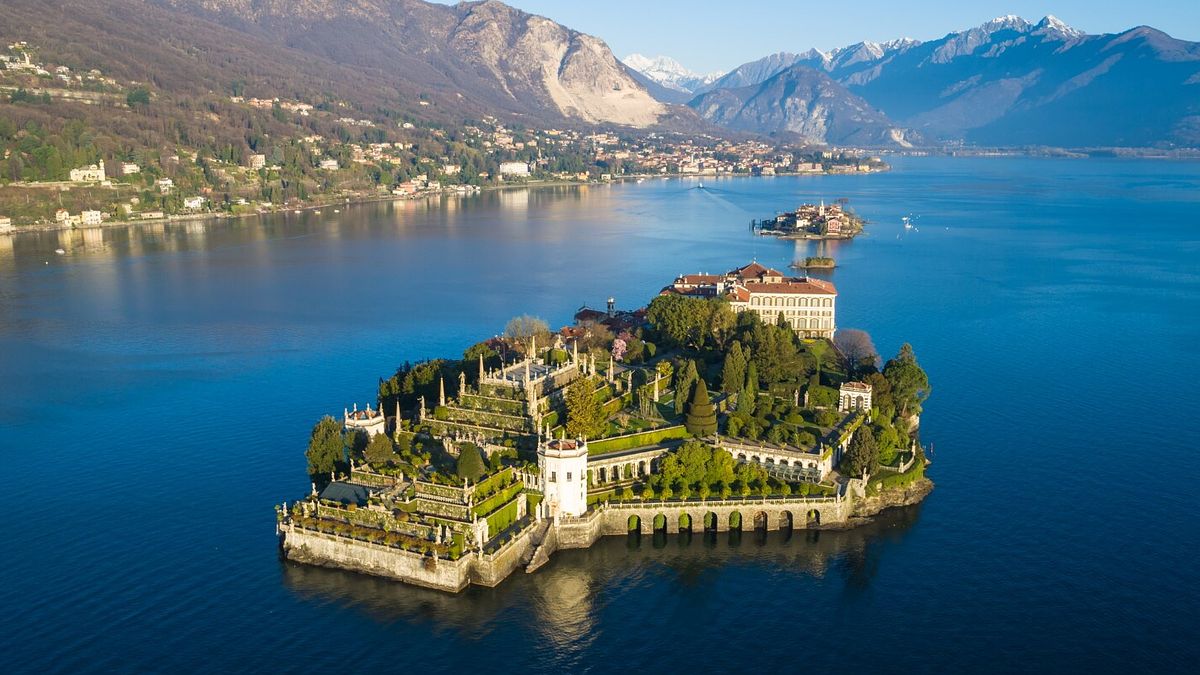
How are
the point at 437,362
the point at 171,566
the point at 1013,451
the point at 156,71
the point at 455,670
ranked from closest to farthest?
the point at 455,670 → the point at 171,566 → the point at 1013,451 → the point at 437,362 → the point at 156,71

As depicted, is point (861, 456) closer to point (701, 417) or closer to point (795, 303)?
point (701, 417)

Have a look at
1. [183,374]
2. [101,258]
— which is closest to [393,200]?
[101,258]

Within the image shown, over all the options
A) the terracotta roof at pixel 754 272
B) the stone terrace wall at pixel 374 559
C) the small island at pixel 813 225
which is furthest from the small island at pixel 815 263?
the stone terrace wall at pixel 374 559

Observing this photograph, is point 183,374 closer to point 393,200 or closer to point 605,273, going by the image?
point 605,273

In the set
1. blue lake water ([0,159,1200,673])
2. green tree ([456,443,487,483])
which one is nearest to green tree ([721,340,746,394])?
blue lake water ([0,159,1200,673])

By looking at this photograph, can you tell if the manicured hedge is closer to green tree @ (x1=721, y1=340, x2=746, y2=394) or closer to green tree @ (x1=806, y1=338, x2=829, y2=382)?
green tree @ (x1=721, y1=340, x2=746, y2=394)

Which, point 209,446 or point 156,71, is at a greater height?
point 156,71

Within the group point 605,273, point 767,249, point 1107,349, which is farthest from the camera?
point 767,249
